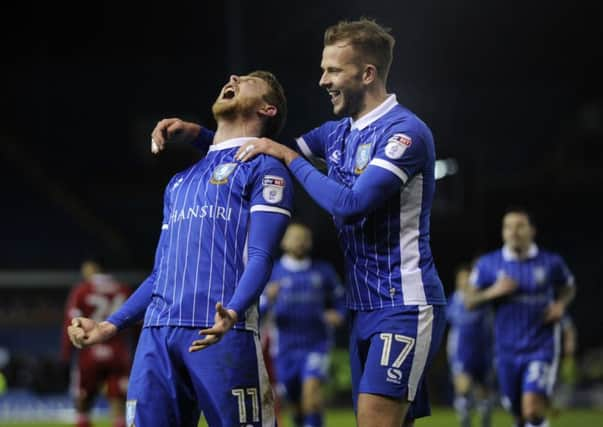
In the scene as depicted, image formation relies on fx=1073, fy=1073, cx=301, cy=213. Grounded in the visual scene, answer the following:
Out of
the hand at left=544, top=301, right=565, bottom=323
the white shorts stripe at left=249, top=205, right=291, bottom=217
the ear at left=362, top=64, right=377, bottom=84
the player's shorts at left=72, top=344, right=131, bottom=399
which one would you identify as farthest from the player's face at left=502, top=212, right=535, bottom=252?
the white shorts stripe at left=249, top=205, right=291, bottom=217

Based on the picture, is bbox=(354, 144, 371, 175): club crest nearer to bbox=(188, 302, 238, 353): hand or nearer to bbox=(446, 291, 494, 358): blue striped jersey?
bbox=(188, 302, 238, 353): hand

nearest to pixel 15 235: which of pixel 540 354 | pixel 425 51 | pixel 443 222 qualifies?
pixel 443 222

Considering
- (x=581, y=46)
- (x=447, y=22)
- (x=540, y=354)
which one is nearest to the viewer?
(x=540, y=354)

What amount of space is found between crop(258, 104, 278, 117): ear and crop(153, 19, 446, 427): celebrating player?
207mm

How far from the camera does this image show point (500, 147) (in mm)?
23156

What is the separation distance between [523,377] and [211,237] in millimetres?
5141

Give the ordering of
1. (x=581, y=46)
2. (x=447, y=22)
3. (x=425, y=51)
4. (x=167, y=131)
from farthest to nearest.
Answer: (x=581, y=46) < (x=425, y=51) < (x=447, y=22) < (x=167, y=131)

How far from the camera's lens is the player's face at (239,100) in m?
4.08

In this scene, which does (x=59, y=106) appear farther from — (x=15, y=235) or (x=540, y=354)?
(x=540, y=354)

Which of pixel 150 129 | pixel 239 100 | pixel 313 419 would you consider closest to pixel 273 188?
pixel 239 100

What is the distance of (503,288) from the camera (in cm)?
819

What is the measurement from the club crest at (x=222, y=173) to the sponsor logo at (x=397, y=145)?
1.89 feet

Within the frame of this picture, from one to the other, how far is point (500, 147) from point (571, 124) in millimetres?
1839

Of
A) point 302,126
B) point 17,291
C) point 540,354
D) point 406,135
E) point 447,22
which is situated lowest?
point 540,354
